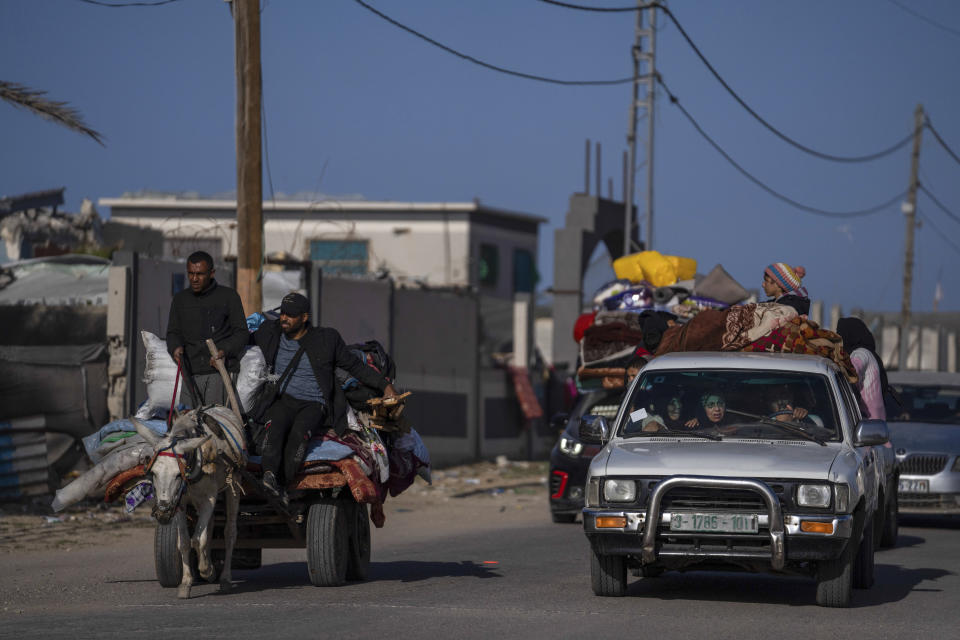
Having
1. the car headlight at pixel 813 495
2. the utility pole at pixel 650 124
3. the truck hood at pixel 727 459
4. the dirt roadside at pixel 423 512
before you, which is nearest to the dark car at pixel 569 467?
the dirt roadside at pixel 423 512

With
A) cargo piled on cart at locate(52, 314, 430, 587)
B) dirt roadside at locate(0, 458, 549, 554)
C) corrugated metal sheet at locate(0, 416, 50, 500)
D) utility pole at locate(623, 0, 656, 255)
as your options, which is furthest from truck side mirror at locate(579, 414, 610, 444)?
utility pole at locate(623, 0, 656, 255)

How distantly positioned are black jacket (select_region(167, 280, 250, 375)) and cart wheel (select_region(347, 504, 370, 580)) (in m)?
1.55

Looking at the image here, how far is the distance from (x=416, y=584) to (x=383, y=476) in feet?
3.17

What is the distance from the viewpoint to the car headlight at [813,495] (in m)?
8.62

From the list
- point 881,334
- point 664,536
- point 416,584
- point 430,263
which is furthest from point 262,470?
point 881,334

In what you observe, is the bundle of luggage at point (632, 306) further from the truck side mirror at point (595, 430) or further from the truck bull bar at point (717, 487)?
the truck bull bar at point (717, 487)

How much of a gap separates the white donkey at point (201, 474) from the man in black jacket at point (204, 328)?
44cm

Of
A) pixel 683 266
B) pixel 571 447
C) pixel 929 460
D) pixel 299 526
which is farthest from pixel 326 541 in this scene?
pixel 929 460

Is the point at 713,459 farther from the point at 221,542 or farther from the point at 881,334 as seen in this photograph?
the point at 881,334

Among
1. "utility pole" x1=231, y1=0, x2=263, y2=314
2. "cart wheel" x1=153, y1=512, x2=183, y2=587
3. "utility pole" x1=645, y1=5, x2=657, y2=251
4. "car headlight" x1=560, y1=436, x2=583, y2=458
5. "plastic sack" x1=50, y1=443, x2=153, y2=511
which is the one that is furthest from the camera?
"utility pole" x1=645, y1=5, x2=657, y2=251

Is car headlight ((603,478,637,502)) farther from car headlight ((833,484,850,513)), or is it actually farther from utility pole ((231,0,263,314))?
utility pole ((231,0,263,314))

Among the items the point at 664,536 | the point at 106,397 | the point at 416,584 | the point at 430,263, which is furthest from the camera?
the point at 430,263

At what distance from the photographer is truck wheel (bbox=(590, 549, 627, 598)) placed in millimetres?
9375

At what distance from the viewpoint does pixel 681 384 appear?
1007cm
